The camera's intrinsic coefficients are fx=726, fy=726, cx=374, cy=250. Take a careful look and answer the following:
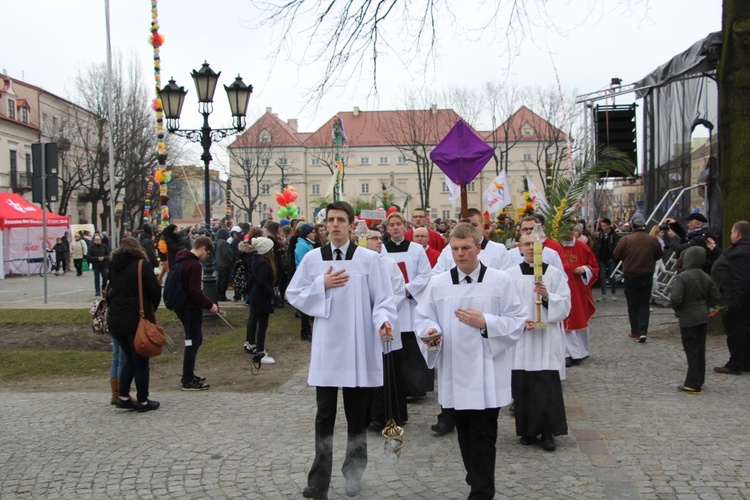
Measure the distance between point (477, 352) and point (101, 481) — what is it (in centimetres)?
293

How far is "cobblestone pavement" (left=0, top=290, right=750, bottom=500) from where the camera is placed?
16.8 ft

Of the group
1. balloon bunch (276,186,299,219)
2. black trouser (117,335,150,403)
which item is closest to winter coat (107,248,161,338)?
black trouser (117,335,150,403)

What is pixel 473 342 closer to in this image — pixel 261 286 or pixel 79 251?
pixel 261 286

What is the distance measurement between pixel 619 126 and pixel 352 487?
17643mm

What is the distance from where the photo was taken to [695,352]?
797cm

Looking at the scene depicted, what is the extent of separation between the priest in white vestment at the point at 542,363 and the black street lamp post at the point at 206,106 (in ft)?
29.2

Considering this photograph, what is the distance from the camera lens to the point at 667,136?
18.2m

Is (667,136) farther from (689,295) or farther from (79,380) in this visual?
(79,380)

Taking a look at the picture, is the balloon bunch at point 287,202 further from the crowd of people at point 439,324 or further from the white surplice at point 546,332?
the white surplice at point 546,332

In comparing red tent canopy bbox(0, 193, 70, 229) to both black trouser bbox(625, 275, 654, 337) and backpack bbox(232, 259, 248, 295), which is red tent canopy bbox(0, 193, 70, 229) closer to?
backpack bbox(232, 259, 248, 295)

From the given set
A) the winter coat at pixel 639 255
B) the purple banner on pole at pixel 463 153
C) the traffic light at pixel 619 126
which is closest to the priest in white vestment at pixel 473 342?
the purple banner on pole at pixel 463 153

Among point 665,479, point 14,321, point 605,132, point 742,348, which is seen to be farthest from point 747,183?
point 14,321

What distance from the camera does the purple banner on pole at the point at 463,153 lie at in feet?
38.5

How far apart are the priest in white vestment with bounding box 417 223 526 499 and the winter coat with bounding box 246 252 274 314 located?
579 cm
